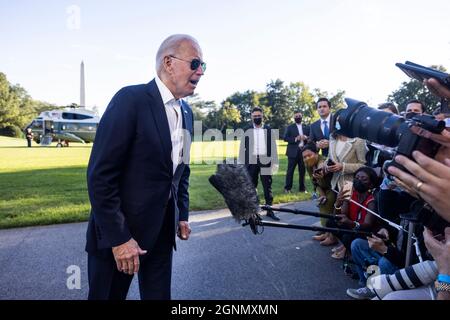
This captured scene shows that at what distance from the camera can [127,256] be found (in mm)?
1855

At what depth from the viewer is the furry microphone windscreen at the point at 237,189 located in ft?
8.71

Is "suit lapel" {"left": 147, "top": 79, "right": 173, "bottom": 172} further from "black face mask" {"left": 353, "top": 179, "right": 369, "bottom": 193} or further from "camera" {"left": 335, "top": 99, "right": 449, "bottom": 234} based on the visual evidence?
"black face mask" {"left": 353, "top": 179, "right": 369, "bottom": 193}

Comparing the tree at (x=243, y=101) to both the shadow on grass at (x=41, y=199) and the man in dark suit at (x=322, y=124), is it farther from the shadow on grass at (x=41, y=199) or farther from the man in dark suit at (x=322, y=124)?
the man in dark suit at (x=322, y=124)

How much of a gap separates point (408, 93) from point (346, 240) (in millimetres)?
44072

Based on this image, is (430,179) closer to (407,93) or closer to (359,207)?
(359,207)

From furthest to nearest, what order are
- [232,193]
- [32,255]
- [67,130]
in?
[67,130] → [32,255] → [232,193]

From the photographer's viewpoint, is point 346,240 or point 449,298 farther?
point 346,240

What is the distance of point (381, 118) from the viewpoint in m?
1.58

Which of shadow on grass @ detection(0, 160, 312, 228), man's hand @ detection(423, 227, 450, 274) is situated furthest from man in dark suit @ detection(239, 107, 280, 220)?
man's hand @ detection(423, 227, 450, 274)

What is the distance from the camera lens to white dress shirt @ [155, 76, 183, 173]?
213cm

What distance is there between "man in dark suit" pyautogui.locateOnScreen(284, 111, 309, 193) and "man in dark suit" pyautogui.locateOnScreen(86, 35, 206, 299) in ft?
23.0

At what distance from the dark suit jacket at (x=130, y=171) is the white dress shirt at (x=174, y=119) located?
7 cm

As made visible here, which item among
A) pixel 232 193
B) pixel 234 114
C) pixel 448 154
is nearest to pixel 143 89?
pixel 232 193

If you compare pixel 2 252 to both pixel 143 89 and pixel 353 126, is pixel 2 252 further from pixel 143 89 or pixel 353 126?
pixel 353 126
